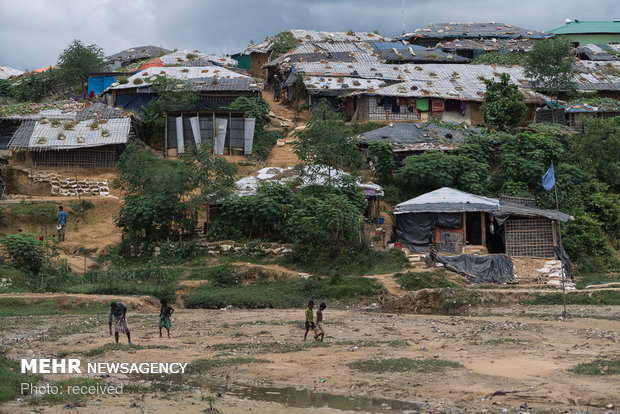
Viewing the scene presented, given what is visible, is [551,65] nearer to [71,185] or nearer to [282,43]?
[282,43]

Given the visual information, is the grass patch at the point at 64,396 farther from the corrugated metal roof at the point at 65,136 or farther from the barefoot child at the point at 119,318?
the corrugated metal roof at the point at 65,136

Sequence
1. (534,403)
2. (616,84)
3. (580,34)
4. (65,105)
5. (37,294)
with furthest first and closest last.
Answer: (580,34)
(616,84)
(65,105)
(37,294)
(534,403)

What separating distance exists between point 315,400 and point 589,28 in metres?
54.6

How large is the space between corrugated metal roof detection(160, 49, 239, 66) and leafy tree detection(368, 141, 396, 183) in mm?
19634

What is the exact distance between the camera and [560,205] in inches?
1190

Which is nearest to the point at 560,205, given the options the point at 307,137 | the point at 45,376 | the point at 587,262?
the point at 587,262

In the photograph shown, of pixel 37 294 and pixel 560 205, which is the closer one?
pixel 37 294

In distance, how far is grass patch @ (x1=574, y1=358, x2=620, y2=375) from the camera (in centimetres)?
1307

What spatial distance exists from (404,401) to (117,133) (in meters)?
25.1

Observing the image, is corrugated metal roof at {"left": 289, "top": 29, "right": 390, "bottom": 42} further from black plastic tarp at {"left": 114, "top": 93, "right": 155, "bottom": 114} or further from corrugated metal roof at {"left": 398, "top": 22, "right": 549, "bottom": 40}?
black plastic tarp at {"left": 114, "top": 93, "right": 155, "bottom": 114}

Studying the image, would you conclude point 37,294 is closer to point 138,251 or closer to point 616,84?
point 138,251

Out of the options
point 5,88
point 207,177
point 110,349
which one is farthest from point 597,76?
point 110,349

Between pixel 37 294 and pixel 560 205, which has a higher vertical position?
pixel 560 205

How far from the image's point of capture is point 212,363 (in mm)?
14625
